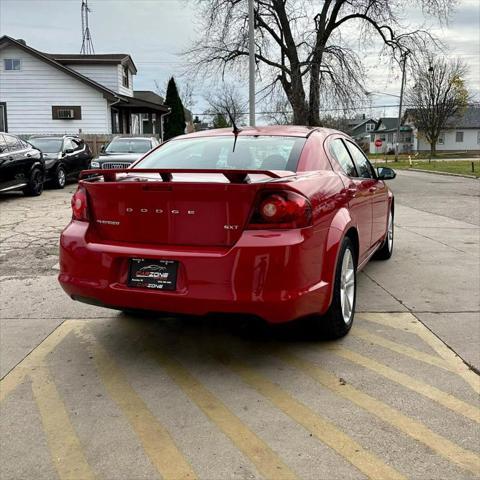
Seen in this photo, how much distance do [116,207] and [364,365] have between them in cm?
194

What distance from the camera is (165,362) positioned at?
3828mm

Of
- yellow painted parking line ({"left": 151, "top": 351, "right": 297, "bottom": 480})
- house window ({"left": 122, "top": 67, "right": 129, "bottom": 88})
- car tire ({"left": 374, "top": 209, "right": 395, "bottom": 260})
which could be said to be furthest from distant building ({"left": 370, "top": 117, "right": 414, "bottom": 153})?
yellow painted parking line ({"left": 151, "top": 351, "right": 297, "bottom": 480})

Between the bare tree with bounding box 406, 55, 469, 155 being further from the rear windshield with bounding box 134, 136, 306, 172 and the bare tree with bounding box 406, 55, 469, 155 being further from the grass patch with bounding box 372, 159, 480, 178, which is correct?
the rear windshield with bounding box 134, 136, 306, 172

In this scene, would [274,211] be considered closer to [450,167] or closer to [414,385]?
[414,385]

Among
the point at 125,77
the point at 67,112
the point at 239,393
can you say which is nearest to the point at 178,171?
the point at 239,393

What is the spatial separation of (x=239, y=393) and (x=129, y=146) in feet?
47.8

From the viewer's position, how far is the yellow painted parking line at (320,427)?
260 cm

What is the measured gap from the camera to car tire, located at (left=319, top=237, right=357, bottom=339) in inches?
154

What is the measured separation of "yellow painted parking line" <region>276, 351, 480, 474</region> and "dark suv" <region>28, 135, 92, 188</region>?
13.4 metres

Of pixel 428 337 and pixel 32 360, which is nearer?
pixel 32 360

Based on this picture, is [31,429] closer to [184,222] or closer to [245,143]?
[184,222]

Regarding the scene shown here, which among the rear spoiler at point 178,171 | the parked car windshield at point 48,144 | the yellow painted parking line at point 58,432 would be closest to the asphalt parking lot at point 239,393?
the yellow painted parking line at point 58,432

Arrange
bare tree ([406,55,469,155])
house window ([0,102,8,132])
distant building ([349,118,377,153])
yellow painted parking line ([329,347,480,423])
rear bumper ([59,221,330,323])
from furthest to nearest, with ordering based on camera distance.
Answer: distant building ([349,118,377,153])
bare tree ([406,55,469,155])
house window ([0,102,8,132])
rear bumper ([59,221,330,323])
yellow painted parking line ([329,347,480,423])

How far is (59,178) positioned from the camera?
52.3 ft
